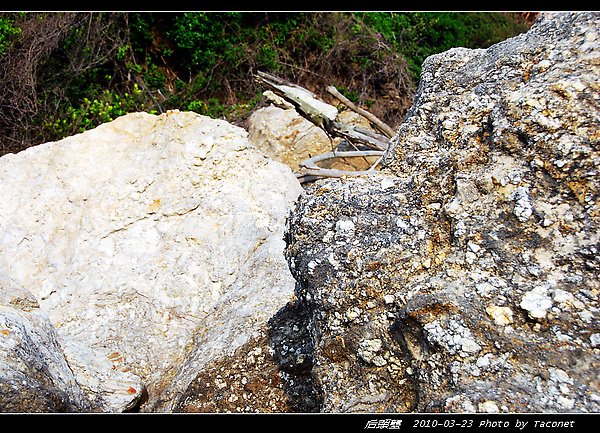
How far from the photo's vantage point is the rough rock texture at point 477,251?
1.27m

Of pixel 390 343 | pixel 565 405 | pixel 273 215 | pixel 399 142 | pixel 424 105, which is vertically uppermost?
pixel 424 105

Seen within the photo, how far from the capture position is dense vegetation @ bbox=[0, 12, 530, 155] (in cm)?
624

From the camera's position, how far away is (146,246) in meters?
3.39

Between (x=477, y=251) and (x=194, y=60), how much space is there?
7483 millimetres

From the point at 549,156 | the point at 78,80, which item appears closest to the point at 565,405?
the point at 549,156

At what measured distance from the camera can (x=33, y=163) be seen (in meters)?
3.73

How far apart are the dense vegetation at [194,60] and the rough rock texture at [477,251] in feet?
18.6

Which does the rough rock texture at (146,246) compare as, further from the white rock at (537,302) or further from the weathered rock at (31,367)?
the white rock at (537,302)

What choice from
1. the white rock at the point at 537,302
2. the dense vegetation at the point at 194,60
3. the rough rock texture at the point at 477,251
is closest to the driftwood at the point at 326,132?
the dense vegetation at the point at 194,60

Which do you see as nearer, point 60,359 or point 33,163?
point 60,359

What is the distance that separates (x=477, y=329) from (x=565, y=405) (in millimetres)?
284

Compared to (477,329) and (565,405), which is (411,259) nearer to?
(477,329)

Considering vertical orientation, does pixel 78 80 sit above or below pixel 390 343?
below

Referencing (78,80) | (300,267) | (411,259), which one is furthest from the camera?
(78,80)
